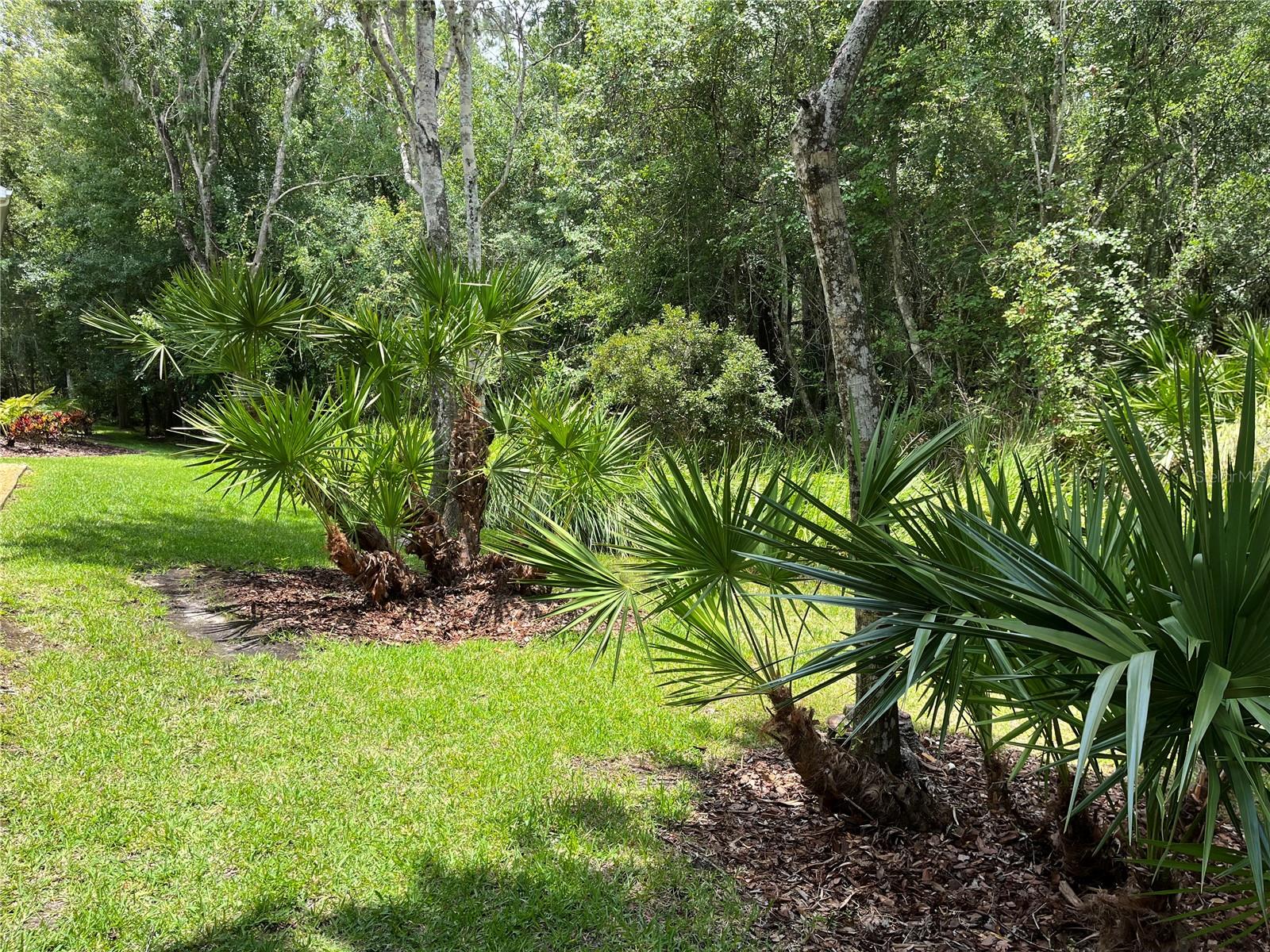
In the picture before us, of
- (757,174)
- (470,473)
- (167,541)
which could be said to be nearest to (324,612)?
(470,473)

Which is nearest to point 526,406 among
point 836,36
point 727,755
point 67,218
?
point 727,755

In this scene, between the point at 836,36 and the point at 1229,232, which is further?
the point at 836,36

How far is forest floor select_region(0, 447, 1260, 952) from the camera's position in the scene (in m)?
2.83

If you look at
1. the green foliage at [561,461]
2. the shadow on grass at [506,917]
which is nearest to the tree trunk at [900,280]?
the green foliage at [561,461]

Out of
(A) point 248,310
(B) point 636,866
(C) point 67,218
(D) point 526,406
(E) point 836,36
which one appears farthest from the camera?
(C) point 67,218

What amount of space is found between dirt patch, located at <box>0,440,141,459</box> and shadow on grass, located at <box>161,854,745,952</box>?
1782cm

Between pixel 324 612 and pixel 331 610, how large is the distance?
7 centimetres

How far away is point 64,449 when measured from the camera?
19.3 m

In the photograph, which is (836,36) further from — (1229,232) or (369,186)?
(369,186)

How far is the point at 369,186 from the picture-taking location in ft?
82.5

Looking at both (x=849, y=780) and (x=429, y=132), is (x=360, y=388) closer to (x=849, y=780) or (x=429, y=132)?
(x=429, y=132)

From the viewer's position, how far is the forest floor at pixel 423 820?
9.28 feet

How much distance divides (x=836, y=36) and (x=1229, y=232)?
6.49m

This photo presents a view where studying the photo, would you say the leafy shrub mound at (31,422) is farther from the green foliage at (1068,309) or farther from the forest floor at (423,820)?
the green foliage at (1068,309)
